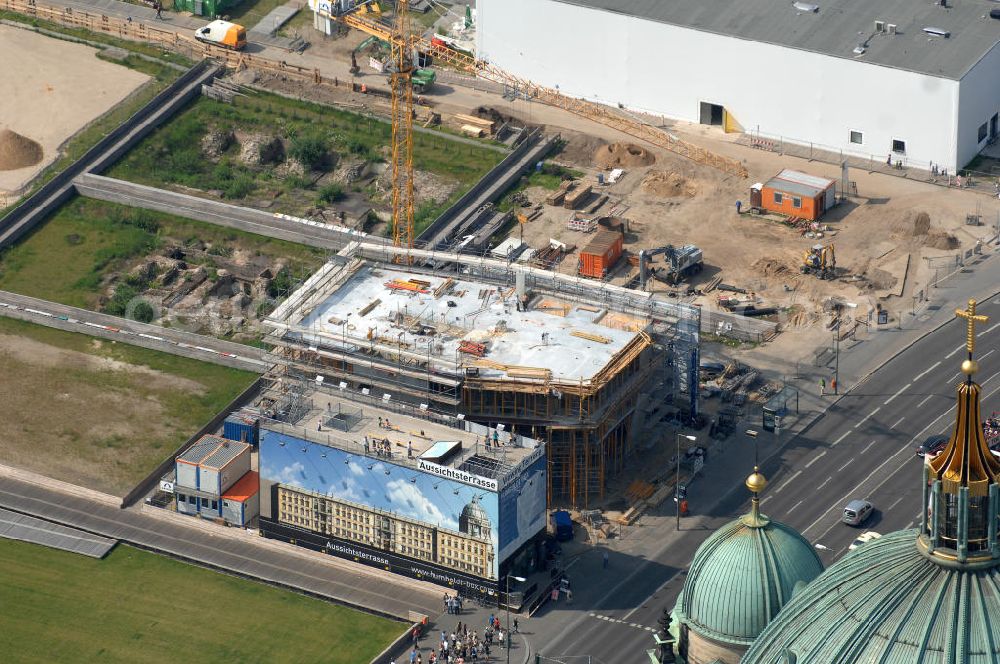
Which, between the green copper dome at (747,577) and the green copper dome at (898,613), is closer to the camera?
the green copper dome at (898,613)

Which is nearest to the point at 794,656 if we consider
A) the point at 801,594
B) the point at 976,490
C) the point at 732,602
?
the point at 801,594

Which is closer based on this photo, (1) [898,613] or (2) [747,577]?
(1) [898,613]

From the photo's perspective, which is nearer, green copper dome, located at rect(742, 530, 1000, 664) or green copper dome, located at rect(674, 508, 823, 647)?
green copper dome, located at rect(742, 530, 1000, 664)

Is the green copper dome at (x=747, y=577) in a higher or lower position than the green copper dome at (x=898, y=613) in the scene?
lower

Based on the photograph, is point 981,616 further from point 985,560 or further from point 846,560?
point 846,560
